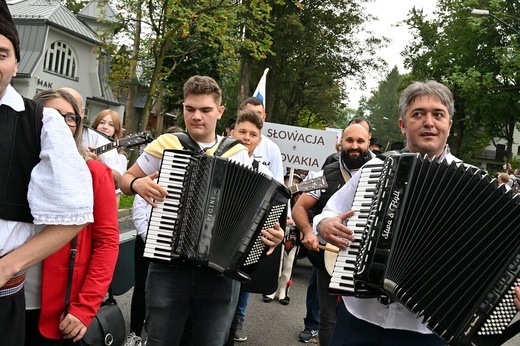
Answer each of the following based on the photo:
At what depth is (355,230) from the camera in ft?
7.43

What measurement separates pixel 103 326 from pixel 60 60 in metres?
29.1

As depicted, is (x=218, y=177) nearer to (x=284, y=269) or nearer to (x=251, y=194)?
(x=251, y=194)

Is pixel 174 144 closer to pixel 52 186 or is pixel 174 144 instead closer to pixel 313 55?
pixel 52 186

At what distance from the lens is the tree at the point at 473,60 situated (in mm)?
19812

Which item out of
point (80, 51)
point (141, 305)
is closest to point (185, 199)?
point (141, 305)

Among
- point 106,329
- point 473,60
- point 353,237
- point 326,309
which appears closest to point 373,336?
point 353,237

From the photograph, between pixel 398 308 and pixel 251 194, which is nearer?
pixel 398 308

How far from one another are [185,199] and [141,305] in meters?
1.84

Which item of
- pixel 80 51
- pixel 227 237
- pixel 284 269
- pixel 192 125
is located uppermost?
pixel 80 51

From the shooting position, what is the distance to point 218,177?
2.69m

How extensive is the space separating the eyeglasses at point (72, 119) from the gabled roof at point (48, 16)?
87.2 ft

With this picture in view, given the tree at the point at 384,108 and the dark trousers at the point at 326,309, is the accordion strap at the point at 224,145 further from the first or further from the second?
the tree at the point at 384,108

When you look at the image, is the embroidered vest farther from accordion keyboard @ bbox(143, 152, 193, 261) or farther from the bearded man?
the bearded man

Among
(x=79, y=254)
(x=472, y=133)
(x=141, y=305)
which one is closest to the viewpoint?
(x=79, y=254)
